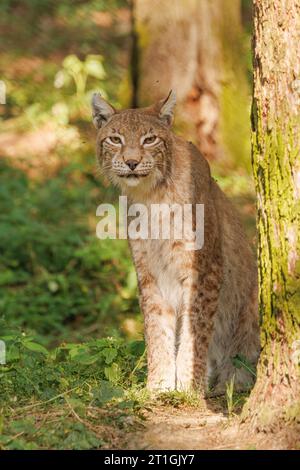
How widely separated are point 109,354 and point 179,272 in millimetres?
680

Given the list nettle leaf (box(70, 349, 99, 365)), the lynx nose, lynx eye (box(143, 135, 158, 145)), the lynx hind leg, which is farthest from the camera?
the lynx hind leg

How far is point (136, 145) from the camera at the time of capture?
19.1ft

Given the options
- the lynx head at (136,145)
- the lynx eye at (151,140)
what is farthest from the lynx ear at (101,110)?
the lynx eye at (151,140)

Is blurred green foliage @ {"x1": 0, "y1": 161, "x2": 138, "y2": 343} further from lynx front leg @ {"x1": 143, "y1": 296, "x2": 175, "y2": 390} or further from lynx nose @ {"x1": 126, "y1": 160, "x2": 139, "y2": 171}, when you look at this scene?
lynx nose @ {"x1": 126, "y1": 160, "x2": 139, "y2": 171}

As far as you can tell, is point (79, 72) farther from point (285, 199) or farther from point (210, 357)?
point (285, 199)

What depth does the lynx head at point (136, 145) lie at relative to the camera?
5.77 metres

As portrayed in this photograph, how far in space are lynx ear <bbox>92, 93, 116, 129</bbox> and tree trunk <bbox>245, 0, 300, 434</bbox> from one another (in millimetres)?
1911

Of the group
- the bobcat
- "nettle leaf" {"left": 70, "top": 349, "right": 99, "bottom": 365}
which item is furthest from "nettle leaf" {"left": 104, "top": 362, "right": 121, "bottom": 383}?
the bobcat

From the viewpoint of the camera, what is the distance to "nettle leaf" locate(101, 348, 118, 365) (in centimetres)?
567

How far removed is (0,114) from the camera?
43.3ft

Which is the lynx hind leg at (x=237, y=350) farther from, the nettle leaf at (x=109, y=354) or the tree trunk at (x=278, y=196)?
the tree trunk at (x=278, y=196)

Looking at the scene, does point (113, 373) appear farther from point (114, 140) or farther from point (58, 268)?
point (58, 268)

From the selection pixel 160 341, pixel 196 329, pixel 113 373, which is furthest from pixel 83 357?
pixel 196 329
